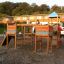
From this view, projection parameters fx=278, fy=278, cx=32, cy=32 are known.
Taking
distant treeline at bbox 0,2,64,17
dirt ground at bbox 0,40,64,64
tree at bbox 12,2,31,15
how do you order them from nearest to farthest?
dirt ground at bbox 0,40,64,64 < distant treeline at bbox 0,2,64,17 < tree at bbox 12,2,31,15

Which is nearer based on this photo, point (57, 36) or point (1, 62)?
point (1, 62)

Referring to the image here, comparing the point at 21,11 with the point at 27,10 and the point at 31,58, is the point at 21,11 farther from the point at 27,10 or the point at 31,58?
the point at 31,58

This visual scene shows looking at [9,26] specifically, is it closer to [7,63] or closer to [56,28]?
[56,28]

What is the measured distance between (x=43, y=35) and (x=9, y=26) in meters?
1.92

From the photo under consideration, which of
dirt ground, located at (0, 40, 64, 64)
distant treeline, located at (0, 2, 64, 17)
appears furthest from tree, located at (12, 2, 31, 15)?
dirt ground, located at (0, 40, 64, 64)

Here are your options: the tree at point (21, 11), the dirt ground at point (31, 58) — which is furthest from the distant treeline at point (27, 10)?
the dirt ground at point (31, 58)

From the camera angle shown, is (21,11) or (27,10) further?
(27,10)

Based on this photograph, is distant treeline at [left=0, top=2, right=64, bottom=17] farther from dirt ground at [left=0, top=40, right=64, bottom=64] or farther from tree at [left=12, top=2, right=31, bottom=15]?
dirt ground at [left=0, top=40, right=64, bottom=64]

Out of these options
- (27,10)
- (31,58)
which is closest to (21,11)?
(27,10)

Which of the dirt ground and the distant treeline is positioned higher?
the distant treeline

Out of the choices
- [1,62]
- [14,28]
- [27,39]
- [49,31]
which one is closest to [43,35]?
[49,31]

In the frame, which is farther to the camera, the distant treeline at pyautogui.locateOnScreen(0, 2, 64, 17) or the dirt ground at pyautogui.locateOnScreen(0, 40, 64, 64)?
the distant treeline at pyautogui.locateOnScreen(0, 2, 64, 17)

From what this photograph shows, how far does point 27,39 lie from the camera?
1392 cm

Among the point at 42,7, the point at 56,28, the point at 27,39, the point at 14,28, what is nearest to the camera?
the point at 14,28
